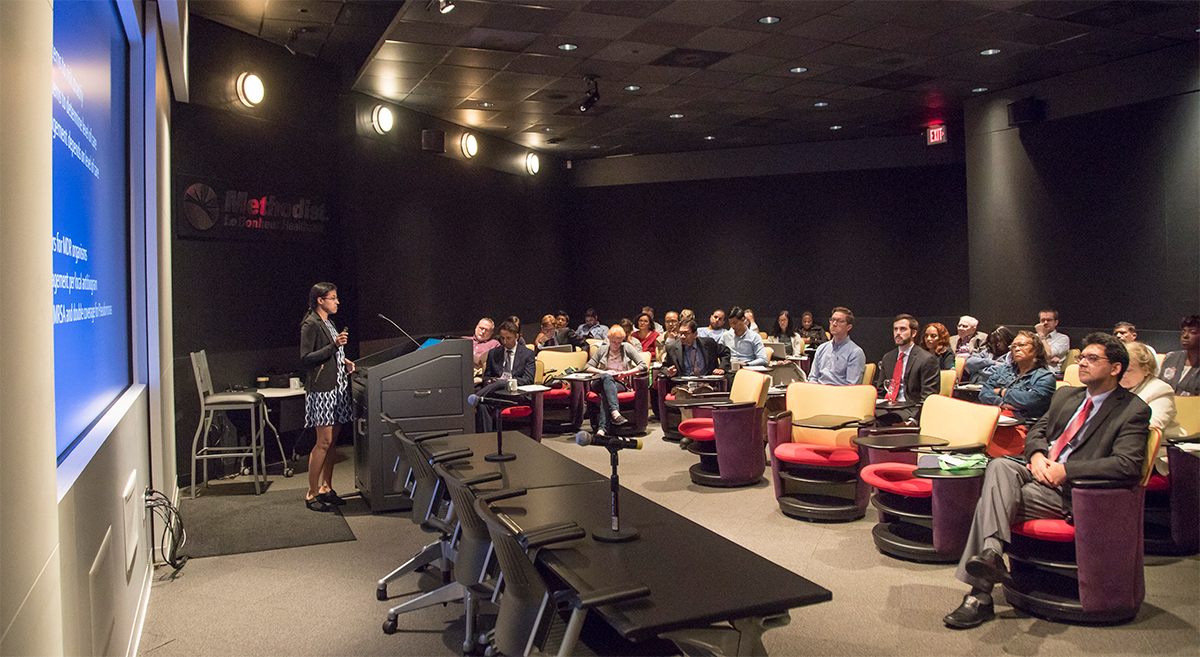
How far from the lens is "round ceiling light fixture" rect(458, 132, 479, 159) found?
37.9 ft

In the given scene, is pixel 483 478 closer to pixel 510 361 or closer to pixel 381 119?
pixel 510 361

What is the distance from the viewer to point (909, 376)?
20.6ft

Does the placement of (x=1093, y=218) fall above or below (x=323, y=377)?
above

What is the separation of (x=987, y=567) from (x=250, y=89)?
7552 millimetres

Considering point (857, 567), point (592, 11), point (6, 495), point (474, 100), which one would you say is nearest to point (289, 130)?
point (474, 100)

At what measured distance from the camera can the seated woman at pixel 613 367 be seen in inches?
345

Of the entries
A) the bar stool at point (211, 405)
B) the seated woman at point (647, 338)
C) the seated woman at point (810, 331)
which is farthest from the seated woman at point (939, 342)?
the bar stool at point (211, 405)

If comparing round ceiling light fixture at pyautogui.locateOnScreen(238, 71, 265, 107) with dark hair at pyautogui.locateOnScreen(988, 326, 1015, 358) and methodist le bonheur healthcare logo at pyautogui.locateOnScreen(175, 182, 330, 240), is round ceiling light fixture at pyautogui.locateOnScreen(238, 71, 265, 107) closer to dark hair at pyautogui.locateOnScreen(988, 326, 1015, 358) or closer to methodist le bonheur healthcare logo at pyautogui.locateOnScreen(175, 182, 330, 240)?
methodist le bonheur healthcare logo at pyautogui.locateOnScreen(175, 182, 330, 240)

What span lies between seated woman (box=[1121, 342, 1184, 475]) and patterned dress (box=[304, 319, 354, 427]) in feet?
16.8

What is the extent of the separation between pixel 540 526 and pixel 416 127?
8812 mm

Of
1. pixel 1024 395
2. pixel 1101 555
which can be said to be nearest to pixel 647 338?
pixel 1024 395

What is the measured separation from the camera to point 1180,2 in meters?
7.06

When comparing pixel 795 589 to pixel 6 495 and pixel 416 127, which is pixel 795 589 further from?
pixel 416 127

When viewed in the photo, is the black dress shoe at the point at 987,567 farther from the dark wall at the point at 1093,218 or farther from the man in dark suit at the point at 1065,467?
the dark wall at the point at 1093,218
